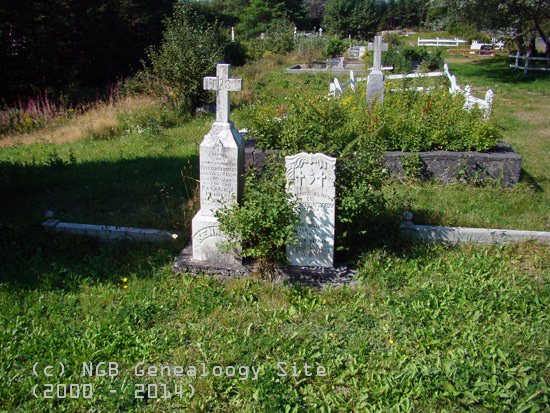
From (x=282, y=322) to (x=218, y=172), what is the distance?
5.53 feet

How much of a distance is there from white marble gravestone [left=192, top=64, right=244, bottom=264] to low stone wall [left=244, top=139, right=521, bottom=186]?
75.8 inches

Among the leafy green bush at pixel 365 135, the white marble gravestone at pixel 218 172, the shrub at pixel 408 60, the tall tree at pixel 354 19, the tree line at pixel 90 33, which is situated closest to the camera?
the white marble gravestone at pixel 218 172

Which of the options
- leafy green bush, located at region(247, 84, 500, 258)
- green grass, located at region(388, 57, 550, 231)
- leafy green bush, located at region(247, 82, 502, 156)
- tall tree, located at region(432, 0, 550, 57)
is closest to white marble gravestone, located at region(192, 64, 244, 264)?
leafy green bush, located at region(247, 84, 500, 258)

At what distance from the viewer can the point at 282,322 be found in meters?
3.76

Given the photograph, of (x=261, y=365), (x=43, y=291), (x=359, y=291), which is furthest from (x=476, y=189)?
(x=43, y=291)

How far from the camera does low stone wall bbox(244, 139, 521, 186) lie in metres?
6.60

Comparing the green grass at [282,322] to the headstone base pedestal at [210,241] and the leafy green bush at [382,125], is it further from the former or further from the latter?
the leafy green bush at [382,125]

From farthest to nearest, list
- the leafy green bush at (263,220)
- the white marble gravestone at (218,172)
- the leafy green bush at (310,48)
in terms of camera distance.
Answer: the leafy green bush at (310,48) → the white marble gravestone at (218,172) → the leafy green bush at (263,220)

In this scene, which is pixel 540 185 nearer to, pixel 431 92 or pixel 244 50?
pixel 431 92

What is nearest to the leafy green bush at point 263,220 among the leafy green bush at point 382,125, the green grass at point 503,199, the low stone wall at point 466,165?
the leafy green bush at point 382,125

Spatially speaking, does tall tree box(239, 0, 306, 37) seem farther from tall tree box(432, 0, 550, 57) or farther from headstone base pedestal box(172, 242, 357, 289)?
headstone base pedestal box(172, 242, 357, 289)

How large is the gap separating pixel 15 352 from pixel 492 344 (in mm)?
3693

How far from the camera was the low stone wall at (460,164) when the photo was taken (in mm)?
6602

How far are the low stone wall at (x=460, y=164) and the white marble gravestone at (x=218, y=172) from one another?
1.92 meters
